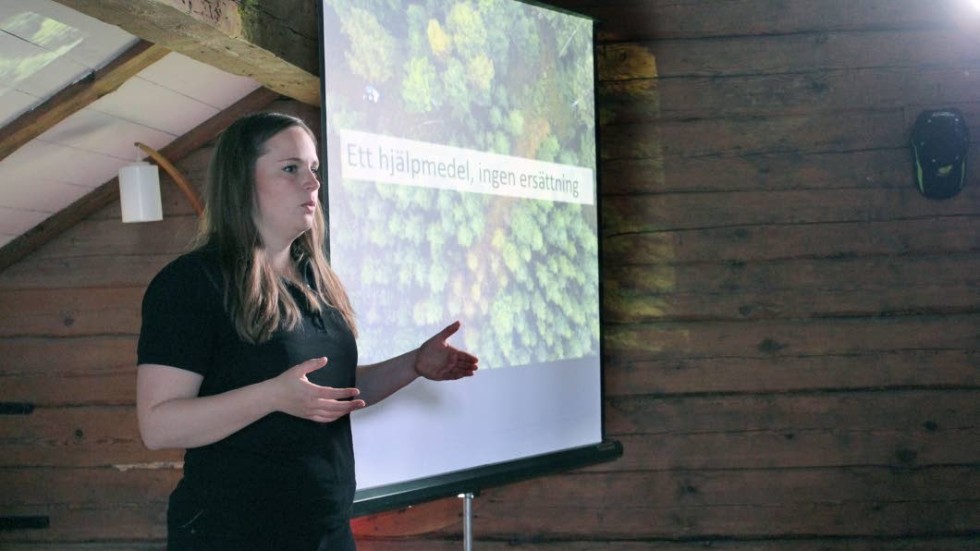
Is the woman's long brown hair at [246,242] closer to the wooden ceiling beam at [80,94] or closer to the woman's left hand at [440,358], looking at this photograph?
the woman's left hand at [440,358]

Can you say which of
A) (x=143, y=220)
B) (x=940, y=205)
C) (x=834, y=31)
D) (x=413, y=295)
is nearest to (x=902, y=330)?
(x=940, y=205)

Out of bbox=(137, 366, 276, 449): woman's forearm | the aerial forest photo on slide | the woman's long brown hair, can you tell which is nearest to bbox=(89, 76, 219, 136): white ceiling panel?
the aerial forest photo on slide

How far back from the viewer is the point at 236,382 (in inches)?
67.0

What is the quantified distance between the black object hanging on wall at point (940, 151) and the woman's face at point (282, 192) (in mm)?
2298

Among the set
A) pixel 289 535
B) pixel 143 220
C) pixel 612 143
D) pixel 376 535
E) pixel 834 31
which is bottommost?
pixel 376 535

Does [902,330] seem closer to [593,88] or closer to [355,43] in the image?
[593,88]

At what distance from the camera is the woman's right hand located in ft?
5.17

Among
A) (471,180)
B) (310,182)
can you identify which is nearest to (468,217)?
(471,180)

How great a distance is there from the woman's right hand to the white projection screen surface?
903 mm

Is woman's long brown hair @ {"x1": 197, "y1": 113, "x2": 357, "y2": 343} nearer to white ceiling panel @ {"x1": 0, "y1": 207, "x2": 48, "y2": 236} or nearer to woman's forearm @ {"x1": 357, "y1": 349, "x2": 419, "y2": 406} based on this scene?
woman's forearm @ {"x1": 357, "y1": 349, "x2": 419, "y2": 406}

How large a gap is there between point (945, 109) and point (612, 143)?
106 cm

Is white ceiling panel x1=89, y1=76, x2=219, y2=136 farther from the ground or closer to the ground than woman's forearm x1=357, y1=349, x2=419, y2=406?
farther from the ground

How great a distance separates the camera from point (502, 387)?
9.76 feet

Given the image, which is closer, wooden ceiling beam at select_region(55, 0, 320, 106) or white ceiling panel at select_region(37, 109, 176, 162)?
wooden ceiling beam at select_region(55, 0, 320, 106)
